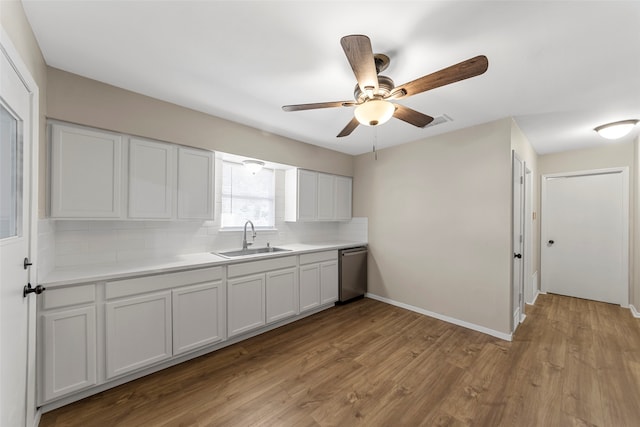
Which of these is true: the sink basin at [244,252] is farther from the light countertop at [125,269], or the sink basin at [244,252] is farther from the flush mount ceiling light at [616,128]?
the flush mount ceiling light at [616,128]

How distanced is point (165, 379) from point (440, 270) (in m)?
3.20

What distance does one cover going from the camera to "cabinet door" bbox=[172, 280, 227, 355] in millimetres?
2287

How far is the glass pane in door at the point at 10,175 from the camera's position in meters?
1.21

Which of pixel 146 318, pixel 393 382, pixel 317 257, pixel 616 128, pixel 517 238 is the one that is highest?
pixel 616 128

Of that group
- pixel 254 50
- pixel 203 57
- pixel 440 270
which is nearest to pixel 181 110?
pixel 203 57

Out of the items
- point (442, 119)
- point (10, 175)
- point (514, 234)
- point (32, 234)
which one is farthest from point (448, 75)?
point (32, 234)

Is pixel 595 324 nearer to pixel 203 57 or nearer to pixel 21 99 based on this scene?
pixel 203 57

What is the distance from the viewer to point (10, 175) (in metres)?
1.30

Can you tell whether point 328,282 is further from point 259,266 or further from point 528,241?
point 528,241

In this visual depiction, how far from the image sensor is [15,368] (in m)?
1.32

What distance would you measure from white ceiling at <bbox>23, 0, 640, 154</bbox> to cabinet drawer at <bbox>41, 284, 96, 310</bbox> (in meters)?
1.65

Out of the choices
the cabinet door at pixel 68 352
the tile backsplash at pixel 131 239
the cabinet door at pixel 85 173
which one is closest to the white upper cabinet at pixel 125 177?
the cabinet door at pixel 85 173

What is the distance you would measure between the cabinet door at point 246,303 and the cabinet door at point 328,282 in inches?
38.2

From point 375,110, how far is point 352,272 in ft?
9.35
